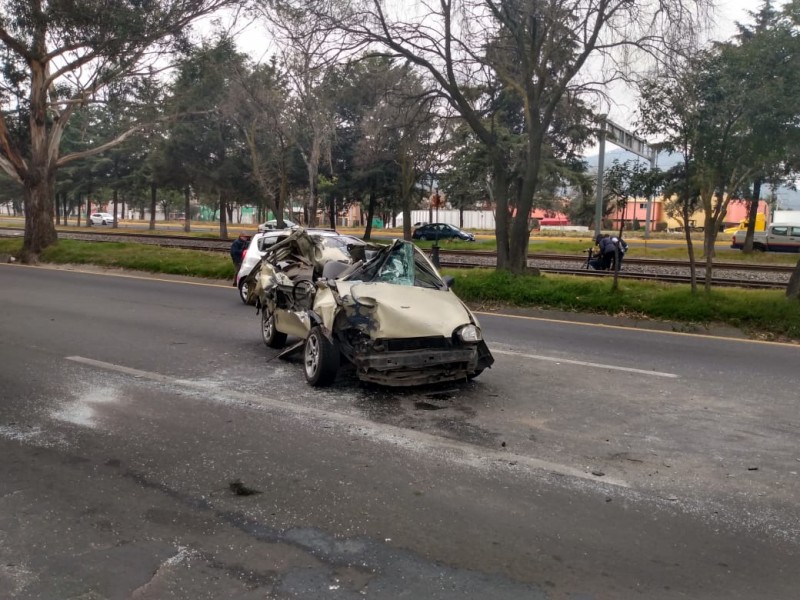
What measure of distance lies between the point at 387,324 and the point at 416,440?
4.67 ft

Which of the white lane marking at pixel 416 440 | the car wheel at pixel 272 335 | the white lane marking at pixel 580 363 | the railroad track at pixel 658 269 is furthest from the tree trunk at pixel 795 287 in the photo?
the white lane marking at pixel 416 440

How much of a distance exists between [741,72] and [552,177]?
1045 inches

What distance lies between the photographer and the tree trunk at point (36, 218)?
2392cm

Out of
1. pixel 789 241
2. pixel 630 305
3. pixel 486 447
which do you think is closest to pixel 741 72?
pixel 630 305

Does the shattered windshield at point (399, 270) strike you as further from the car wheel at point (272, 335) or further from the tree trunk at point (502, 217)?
the tree trunk at point (502, 217)

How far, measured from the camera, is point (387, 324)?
22.3ft

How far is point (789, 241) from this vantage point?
109 ft

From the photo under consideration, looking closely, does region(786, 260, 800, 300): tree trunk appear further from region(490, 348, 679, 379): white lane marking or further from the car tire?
the car tire

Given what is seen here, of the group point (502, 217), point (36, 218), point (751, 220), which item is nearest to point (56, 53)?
point (36, 218)

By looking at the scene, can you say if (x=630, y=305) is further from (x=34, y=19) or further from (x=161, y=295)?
(x=34, y=19)

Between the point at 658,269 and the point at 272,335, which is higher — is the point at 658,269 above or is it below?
above

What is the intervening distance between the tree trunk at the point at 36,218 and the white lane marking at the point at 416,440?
19.4m

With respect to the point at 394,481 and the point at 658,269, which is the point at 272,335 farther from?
the point at 658,269

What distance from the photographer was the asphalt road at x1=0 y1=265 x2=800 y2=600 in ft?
11.9
